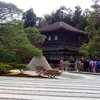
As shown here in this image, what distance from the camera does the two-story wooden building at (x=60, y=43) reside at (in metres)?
36.2

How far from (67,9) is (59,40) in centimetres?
2553

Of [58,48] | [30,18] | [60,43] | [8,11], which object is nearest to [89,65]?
[8,11]

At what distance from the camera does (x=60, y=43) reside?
3688 centimetres

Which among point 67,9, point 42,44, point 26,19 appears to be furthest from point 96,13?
point 67,9

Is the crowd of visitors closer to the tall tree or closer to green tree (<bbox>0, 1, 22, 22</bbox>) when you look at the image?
green tree (<bbox>0, 1, 22, 22</bbox>)

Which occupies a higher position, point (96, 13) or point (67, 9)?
point (67, 9)

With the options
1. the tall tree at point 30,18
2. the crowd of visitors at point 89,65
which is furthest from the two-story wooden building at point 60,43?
the tall tree at point 30,18

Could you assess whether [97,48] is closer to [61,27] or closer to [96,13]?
[96,13]

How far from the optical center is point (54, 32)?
38.4 m

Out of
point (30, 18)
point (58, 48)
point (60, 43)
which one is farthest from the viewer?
point (30, 18)

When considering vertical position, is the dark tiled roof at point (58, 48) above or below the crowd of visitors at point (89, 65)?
above

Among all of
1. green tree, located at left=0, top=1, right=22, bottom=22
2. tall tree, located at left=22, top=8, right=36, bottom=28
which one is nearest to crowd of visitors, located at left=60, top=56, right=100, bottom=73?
green tree, located at left=0, top=1, right=22, bottom=22

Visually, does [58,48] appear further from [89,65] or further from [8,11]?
[8,11]

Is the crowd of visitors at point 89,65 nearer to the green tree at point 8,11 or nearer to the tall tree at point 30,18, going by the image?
the green tree at point 8,11
